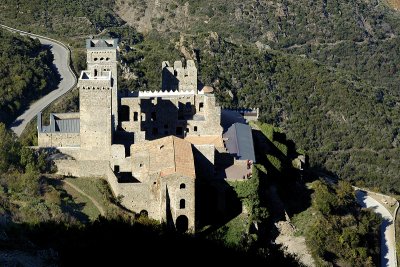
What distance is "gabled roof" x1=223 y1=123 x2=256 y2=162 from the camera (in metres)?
46.6

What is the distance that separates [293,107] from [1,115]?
39.7m

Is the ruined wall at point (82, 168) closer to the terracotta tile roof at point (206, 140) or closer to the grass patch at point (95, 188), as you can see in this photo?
the grass patch at point (95, 188)

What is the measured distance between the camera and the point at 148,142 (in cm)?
4397

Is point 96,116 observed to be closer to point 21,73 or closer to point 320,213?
point 320,213

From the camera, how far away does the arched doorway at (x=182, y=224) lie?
40.2 metres

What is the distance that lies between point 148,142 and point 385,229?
22.4 m

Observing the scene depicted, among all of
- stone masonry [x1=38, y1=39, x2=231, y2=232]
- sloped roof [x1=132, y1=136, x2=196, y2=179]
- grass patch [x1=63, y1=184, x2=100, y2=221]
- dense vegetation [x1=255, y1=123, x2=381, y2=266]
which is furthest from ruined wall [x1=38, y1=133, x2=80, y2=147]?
dense vegetation [x1=255, y1=123, x2=381, y2=266]

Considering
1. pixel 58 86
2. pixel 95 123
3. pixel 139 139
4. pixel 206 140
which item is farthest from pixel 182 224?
pixel 58 86

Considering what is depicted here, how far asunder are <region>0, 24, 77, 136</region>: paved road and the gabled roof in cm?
1491

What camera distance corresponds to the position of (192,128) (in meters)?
49.0

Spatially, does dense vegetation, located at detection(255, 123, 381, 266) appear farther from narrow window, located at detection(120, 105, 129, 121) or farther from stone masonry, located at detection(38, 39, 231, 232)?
narrow window, located at detection(120, 105, 129, 121)

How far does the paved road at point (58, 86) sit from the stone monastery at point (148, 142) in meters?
10.6

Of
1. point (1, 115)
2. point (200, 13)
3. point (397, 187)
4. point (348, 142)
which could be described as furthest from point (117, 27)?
point (1, 115)

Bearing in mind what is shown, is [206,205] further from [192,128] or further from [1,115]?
[1,115]
